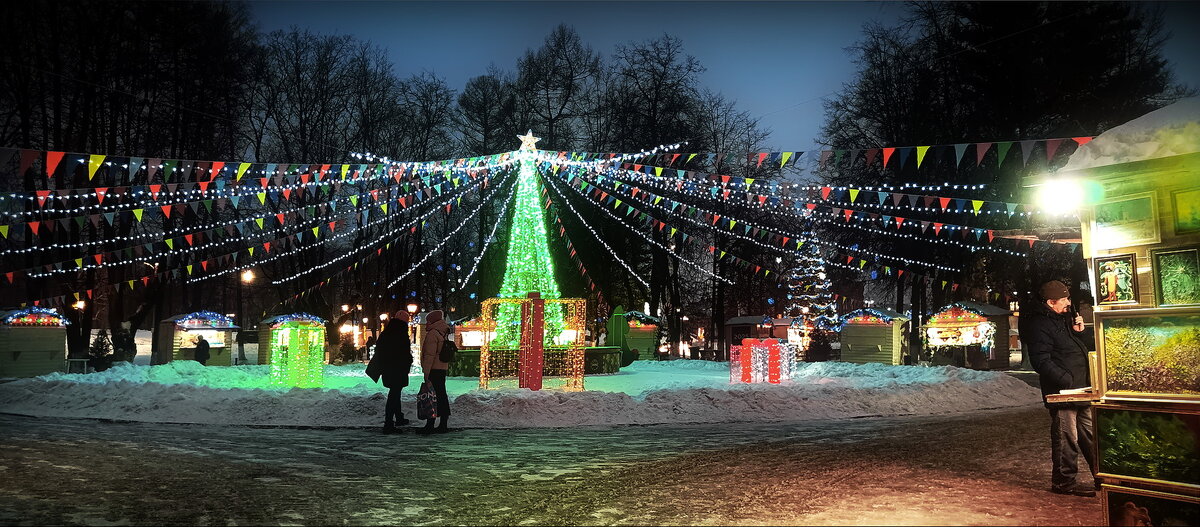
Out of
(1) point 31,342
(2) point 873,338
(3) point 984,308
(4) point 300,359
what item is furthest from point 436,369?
(3) point 984,308

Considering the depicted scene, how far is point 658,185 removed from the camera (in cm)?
2394

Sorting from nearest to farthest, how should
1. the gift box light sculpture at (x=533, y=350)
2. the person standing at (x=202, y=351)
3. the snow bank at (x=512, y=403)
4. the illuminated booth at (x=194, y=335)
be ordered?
the snow bank at (x=512, y=403)
the gift box light sculpture at (x=533, y=350)
the person standing at (x=202, y=351)
the illuminated booth at (x=194, y=335)

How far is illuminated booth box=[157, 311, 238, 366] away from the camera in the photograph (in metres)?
29.1

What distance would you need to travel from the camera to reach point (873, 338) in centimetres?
2853

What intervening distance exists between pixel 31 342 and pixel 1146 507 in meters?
28.3

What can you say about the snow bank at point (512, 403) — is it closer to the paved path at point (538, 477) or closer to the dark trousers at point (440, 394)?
the dark trousers at point (440, 394)

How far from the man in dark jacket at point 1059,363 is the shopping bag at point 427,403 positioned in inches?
303

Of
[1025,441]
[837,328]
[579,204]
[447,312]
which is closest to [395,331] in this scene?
[1025,441]

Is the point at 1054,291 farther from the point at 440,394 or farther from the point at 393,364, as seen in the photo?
the point at 393,364

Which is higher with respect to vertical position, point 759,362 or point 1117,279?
point 1117,279

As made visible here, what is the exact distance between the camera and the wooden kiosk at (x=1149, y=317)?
4816 mm

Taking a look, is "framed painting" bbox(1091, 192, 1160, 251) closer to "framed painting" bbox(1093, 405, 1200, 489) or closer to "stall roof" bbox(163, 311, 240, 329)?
"framed painting" bbox(1093, 405, 1200, 489)

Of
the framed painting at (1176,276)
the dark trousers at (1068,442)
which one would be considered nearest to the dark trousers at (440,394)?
the dark trousers at (1068,442)

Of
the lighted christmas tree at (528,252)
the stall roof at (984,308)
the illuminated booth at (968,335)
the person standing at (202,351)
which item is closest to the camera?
the lighted christmas tree at (528,252)
